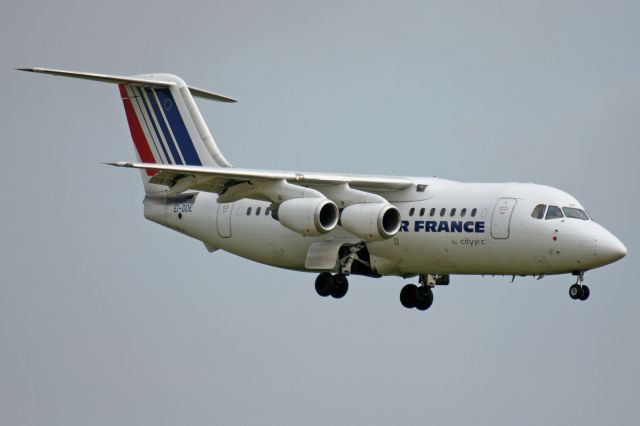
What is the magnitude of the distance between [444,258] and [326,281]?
2.70 metres

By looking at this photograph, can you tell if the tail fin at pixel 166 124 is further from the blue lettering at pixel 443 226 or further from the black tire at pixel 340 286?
the blue lettering at pixel 443 226

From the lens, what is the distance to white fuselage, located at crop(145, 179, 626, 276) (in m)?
29.9

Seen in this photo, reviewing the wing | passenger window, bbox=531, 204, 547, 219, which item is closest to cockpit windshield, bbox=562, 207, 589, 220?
passenger window, bbox=531, 204, 547, 219

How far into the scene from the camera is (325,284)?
32688 millimetres

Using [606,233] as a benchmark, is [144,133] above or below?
above

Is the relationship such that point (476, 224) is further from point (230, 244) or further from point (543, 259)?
point (230, 244)

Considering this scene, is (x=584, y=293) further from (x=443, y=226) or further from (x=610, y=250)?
(x=443, y=226)

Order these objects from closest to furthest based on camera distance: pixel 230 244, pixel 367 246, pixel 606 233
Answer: pixel 606 233 < pixel 367 246 < pixel 230 244

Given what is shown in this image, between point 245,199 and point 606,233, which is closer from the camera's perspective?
point 606,233

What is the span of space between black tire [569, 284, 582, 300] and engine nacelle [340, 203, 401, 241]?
136 inches

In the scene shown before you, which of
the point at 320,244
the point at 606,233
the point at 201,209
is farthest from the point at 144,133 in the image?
the point at 606,233

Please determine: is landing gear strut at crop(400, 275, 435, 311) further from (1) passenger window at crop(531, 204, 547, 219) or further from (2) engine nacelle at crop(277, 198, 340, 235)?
(1) passenger window at crop(531, 204, 547, 219)

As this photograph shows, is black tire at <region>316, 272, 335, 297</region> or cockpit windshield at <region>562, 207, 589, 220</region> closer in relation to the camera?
cockpit windshield at <region>562, 207, 589, 220</region>

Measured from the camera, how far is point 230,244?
113ft
